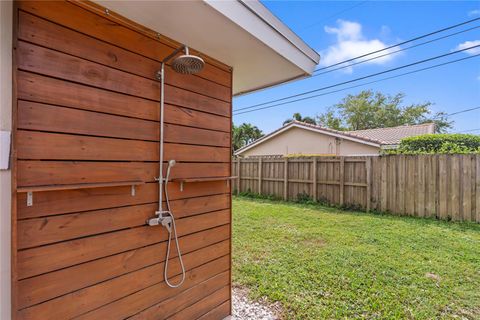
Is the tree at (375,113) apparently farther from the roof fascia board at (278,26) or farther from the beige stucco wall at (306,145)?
the roof fascia board at (278,26)

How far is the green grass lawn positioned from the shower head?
6.70 feet

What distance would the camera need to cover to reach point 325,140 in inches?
413

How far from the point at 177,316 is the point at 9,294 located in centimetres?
104

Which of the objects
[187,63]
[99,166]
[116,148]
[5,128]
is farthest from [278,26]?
[5,128]

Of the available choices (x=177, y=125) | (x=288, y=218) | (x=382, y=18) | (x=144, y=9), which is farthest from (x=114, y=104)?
(x=382, y=18)

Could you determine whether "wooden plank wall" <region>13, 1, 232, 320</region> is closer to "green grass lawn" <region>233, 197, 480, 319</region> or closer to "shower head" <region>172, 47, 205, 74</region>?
"shower head" <region>172, 47, 205, 74</region>

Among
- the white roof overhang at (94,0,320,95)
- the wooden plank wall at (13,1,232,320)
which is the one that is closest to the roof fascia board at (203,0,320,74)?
the white roof overhang at (94,0,320,95)

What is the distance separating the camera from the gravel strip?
6.78 ft

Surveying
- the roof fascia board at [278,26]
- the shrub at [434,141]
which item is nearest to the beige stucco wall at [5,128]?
the roof fascia board at [278,26]

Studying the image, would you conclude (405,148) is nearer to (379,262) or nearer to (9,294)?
(379,262)

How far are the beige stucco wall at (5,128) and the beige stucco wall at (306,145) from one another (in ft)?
33.0

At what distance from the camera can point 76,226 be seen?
4.17 feet

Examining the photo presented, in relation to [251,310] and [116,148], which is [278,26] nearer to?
[116,148]

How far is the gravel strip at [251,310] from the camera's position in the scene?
6.78 ft
